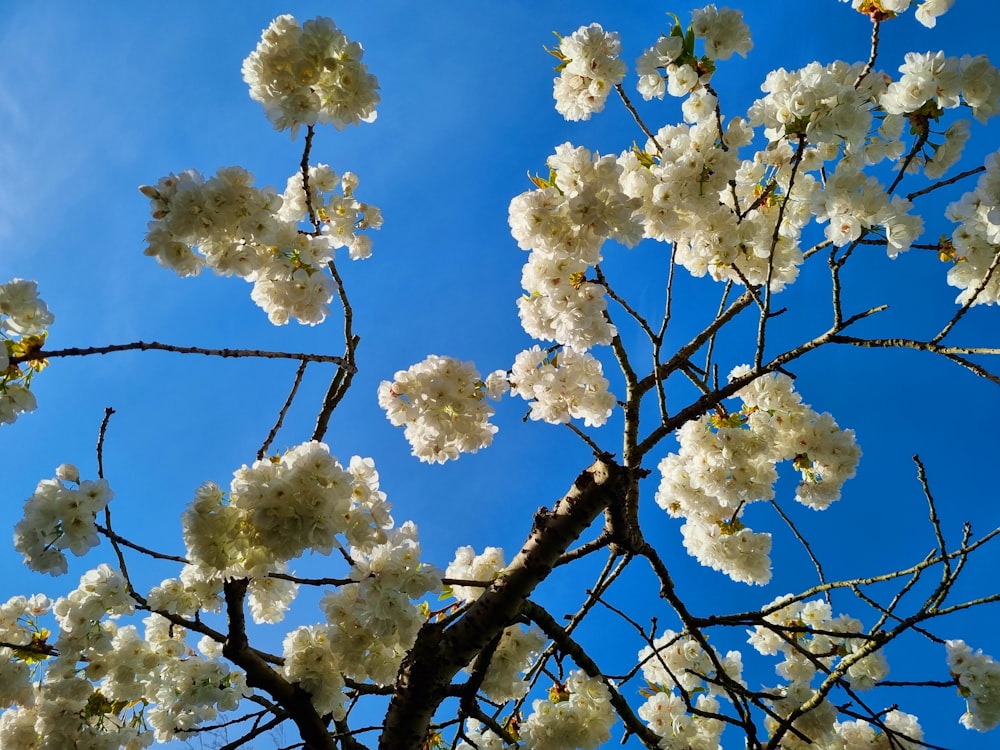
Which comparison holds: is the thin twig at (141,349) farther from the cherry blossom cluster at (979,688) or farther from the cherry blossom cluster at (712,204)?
the cherry blossom cluster at (979,688)

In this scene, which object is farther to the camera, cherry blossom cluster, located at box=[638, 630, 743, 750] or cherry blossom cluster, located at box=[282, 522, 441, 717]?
cherry blossom cluster, located at box=[638, 630, 743, 750]

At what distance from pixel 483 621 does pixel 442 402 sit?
952mm

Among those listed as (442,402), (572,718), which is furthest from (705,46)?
(572,718)

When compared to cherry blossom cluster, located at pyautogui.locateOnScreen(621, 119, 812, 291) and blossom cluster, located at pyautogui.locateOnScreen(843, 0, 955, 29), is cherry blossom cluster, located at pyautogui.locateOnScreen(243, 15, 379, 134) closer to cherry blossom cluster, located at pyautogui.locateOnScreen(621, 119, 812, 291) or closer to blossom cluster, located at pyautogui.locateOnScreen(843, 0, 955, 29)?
cherry blossom cluster, located at pyautogui.locateOnScreen(621, 119, 812, 291)

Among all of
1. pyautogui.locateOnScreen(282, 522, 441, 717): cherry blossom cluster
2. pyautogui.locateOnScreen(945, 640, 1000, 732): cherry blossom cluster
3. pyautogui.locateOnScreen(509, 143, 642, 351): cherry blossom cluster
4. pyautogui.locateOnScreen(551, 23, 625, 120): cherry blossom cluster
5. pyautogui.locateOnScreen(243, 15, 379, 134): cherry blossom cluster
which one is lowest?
pyautogui.locateOnScreen(945, 640, 1000, 732): cherry blossom cluster

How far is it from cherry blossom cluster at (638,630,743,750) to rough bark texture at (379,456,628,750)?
0.77 m

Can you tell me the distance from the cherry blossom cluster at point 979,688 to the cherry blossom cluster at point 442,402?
2595mm

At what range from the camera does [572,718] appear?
300 cm

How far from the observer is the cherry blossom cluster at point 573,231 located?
2.59 meters

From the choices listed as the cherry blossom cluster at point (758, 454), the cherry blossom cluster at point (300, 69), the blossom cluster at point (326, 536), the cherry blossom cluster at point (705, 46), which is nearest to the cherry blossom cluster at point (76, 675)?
the blossom cluster at point (326, 536)

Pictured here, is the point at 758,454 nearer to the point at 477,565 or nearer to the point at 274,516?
the point at 477,565

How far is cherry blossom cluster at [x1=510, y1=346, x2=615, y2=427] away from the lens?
3.03m

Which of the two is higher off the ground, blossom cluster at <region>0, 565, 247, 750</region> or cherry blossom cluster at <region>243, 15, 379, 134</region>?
cherry blossom cluster at <region>243, 15, 379, 134</region>

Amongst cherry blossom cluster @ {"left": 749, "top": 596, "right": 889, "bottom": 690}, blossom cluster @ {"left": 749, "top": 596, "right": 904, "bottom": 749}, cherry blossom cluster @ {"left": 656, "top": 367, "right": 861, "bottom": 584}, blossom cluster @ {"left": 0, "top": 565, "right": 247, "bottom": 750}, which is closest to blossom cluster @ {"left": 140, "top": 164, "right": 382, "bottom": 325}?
blossom cluster @ {"left": 0, "top": 565, "right": 247, "bottom": 750}
